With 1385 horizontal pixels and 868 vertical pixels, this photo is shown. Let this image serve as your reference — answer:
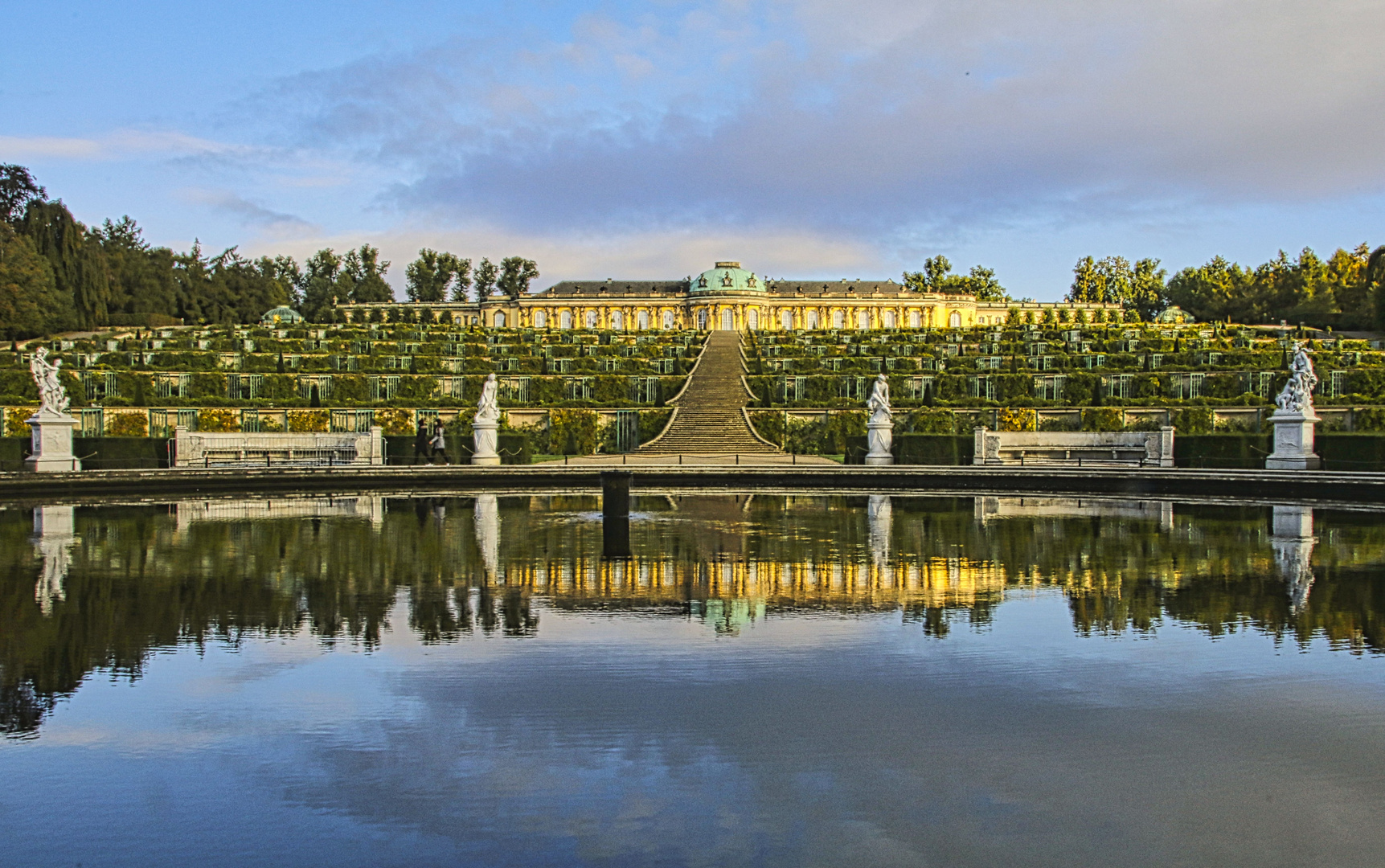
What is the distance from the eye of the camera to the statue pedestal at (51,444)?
3114cm

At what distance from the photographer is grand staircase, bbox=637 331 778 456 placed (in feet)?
144

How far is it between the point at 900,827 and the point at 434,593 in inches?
291

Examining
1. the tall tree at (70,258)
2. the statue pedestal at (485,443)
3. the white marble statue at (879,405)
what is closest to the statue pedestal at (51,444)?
the statue pedestal at (485,443)

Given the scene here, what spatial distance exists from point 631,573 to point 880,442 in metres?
22.8

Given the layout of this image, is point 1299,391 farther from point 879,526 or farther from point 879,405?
point 879,526

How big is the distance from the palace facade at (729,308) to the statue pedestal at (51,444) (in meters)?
103

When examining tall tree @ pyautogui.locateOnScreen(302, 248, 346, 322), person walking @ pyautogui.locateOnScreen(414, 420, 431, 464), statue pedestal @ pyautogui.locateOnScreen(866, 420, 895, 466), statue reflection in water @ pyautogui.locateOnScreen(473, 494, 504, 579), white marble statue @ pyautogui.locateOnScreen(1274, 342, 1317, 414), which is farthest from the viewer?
tall tree @ pyautogui.locateOnScreen(302, 248, 346, 322)

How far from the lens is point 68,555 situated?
1495 centimetres

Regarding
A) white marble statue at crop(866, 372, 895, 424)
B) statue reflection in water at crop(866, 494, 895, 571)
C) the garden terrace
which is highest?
the garden terrace

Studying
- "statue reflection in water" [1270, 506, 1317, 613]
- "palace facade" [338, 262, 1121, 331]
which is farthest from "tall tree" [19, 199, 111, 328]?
"statue reflection in water" [1270, 506, 1317, 613]

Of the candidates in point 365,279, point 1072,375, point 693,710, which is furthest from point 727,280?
point 693,710

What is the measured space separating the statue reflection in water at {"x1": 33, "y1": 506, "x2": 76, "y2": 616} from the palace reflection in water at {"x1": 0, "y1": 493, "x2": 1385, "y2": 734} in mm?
58

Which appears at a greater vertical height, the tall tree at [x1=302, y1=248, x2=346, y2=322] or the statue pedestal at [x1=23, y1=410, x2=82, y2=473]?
the tall tree at [x1=302, y1=248, x2=346, y2=322]

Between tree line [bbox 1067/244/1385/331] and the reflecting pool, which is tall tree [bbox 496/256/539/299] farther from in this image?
the reflecting pool
